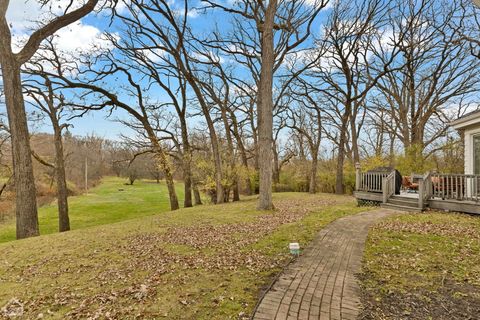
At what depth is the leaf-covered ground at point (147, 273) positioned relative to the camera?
11.2 feet

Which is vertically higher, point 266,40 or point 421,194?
point 266,40

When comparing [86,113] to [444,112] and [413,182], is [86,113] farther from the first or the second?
[444,112]

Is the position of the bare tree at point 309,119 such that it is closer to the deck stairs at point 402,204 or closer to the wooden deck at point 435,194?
the wooden deck at point 435,194

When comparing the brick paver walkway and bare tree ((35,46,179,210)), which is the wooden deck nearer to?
the brick paver walkway

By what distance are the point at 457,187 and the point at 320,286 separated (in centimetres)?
832

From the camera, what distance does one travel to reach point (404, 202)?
422 inches

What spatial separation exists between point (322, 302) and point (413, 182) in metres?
13.8

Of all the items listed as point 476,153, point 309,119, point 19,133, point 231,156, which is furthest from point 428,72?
point 19,133

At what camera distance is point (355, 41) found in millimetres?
18531

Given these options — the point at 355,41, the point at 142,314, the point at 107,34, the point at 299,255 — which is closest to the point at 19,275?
the point at 142,314

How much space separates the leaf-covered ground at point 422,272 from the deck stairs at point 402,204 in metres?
2.61

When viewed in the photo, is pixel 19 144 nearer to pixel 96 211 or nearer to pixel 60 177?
pixel 60 177

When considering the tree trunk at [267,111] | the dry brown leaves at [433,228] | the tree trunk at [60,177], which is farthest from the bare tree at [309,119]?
the tree trunk at [60,177]

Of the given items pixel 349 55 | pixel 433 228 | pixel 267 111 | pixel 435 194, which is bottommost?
pixel 433 228
